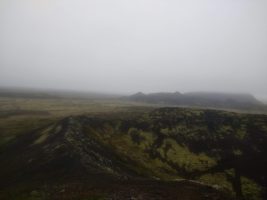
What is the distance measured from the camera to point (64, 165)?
45.8m

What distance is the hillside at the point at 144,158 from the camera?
3478 cm

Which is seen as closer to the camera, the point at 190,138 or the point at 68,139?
the point at 68,139

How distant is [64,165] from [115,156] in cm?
1638

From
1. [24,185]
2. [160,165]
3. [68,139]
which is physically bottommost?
[160,165]

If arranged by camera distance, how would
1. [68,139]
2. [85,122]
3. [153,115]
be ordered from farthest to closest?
[153,115] → [85,122] → [68,139]

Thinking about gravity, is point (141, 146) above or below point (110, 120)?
below

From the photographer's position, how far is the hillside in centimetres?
3478

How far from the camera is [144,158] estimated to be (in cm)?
6944

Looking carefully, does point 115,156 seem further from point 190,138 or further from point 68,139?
point 190,138

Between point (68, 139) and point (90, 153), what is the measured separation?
777 centimetres

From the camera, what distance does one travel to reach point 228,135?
88.0 m

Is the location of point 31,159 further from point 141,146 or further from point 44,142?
point 141,146

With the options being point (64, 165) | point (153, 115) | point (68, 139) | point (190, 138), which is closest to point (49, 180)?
point (64, 165)

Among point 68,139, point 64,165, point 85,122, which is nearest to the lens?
point 64,165
